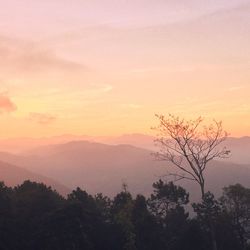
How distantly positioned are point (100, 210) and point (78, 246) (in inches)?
564

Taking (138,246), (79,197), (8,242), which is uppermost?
(79,197)

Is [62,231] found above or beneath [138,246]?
above

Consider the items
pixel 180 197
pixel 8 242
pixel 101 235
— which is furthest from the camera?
pixel 180 197

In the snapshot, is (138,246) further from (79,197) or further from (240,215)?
(240,215)

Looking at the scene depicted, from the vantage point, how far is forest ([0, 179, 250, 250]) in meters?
50.0

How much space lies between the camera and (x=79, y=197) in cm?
6134

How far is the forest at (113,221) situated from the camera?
4997cm

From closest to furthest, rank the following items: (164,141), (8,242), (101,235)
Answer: (164,141) < (8,242) < (101,235)

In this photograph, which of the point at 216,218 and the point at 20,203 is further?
the point at 216,218

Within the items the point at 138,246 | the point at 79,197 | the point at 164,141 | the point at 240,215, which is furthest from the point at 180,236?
the point at 164,141

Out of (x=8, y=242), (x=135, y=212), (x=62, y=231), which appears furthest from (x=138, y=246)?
(x=8, y=242)

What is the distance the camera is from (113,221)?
63.8 metres

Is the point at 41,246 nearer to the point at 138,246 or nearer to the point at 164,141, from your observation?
the point at 138,246

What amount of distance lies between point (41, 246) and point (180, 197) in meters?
30.1
